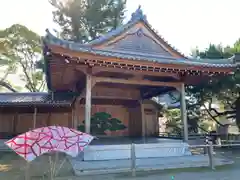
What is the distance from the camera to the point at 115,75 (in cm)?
959

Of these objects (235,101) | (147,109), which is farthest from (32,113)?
(235,101)

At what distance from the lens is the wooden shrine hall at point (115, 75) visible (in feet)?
23.4

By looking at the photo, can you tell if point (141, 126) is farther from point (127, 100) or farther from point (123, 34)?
point (123, 34)

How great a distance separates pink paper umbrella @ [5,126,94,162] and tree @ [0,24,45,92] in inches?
677

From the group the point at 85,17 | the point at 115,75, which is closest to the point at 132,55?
the point at 115,75

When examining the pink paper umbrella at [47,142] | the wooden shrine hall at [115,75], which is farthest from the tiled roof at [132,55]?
the pink paper umbrella at [47,142]

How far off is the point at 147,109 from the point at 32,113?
22.4 ft

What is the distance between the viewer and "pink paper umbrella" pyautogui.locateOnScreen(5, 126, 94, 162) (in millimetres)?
4000

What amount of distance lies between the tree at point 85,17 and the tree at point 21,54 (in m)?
2.92

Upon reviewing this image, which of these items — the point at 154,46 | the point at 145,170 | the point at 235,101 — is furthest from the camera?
the point at 235,101

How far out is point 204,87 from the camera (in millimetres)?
11930

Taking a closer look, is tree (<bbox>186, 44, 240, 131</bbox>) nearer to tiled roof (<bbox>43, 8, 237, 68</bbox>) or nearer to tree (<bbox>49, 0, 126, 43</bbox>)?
tiled roof (<bbox>43, 8, 237, 68</bbox>)

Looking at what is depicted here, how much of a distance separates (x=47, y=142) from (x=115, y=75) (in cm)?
571

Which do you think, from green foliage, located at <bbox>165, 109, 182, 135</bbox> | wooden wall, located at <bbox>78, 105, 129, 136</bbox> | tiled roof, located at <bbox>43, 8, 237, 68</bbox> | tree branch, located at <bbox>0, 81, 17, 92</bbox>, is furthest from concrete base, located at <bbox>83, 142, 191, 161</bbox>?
tree branch, located at <bbox>0, 81, 17, 92</bbox>
